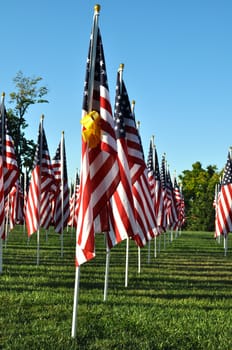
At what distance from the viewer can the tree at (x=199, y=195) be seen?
82938mm

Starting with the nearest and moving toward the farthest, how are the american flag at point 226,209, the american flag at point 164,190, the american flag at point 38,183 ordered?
the american flag at point 38,183
the american flag at point 226,209
the american flag at point 164,190

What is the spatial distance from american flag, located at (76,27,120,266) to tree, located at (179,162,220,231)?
74565 millimetres

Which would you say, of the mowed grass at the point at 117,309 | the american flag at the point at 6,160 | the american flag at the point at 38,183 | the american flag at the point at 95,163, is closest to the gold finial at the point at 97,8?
the american flag at the point at 95,163

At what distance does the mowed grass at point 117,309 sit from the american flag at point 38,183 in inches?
61.1

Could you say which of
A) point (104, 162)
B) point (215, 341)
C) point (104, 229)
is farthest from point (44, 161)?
point (215, 341)

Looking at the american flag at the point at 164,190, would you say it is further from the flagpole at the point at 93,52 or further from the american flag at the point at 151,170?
the flagpole at the point at 93,52

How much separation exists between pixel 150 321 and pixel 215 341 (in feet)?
4.78

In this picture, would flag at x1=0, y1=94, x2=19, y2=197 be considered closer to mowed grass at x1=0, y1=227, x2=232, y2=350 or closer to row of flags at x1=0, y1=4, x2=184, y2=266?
row of flags at x1=0, y1=4, x2=184, y2=266

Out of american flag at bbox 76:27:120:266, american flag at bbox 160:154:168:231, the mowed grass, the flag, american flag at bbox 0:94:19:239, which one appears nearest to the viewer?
the mowed grass

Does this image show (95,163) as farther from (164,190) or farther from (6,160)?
(164,190)

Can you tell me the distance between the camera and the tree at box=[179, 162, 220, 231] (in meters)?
82.9

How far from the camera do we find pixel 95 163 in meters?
8.87


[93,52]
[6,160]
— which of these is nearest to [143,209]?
[6,160]

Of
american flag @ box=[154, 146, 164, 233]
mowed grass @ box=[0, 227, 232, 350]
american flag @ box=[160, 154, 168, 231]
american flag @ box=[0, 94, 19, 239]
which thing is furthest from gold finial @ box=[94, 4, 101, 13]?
american flag @ box=[160, 154, 168, 231]
